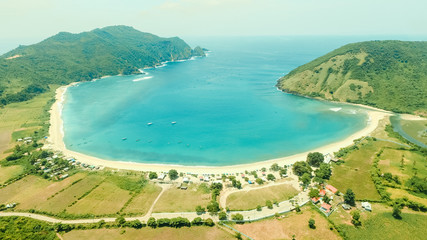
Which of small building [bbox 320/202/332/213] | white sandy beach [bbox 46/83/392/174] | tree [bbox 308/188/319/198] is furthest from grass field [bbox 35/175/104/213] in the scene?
small building [bbox 320/202/332/213]

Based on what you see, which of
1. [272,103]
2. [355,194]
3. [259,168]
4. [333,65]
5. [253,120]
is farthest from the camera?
[333,65]

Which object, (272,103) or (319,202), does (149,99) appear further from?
(319,202)

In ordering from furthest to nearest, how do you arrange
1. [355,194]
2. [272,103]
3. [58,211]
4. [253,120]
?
[272,103] → [253,120] → [355,194] → [58,211]

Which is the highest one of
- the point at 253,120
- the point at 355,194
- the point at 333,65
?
the point at 333,65

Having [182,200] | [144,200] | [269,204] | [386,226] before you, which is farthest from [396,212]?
[144,200]

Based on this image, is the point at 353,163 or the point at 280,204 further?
the point at 353,163

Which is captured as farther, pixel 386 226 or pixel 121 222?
pixel 121 222

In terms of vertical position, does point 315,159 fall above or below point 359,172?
above

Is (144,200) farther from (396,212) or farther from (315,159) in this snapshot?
(396,212)

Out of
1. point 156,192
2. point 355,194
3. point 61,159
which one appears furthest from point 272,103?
point 61,159
